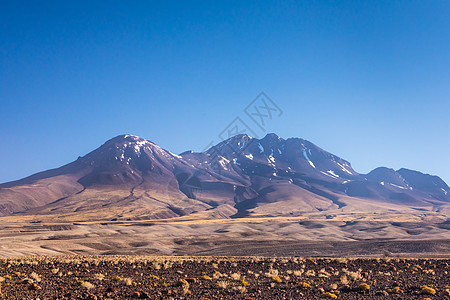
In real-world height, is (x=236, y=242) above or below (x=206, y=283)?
below

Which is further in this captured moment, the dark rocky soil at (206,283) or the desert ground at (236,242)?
the desert ground at (236,242)

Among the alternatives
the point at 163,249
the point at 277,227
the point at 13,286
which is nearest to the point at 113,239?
the point at 163,249

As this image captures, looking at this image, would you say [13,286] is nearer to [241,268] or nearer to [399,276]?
[241,268]

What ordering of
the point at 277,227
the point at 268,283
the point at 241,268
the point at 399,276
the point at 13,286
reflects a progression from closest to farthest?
the point at 13,286 → the point at 268,283 → the point at 399,276 → the point at 241,268 → the point at 277,227

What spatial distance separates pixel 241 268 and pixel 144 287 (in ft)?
28.0

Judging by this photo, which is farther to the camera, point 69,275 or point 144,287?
point 69,275

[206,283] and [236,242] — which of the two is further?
[236,242]

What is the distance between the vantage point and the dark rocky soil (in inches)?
548

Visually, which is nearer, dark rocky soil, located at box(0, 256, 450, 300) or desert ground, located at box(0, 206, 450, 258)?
dark rocky soil, located at box(0, 256, 450, 300)

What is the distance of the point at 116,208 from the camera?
18050 centimetres

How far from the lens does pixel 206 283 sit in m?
16.7

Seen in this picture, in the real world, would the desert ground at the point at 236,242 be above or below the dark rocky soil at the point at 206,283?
below

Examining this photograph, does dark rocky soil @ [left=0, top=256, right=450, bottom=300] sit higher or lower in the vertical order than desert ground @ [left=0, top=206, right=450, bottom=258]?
higher

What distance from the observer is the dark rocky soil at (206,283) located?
13.9m
